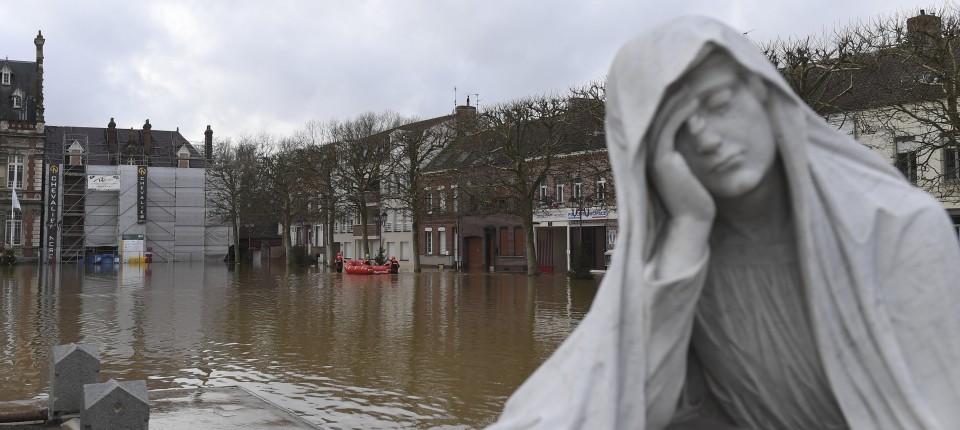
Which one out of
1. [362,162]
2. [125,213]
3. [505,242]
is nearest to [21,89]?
[125,213]

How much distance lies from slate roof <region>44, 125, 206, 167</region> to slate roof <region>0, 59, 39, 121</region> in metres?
2.88

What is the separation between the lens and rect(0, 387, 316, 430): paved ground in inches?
261

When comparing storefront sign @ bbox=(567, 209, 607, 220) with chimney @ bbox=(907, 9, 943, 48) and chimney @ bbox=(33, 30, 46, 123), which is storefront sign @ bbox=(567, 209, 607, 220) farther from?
chimney @ bbox=(33, 30, 46, 123)

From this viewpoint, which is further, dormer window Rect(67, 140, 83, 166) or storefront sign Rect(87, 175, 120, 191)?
dormer window Rect(67, 140, 83, 166)

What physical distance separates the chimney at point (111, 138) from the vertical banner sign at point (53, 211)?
10417 mm

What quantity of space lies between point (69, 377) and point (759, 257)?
674 centimetres

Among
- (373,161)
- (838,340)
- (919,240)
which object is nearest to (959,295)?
(919,240)

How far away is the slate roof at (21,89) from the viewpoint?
64.8m

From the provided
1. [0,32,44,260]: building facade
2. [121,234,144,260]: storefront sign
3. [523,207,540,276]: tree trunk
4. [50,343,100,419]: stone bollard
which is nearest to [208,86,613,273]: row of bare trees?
[523,207,540,276]: tree trunk

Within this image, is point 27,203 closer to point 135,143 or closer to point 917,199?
point 135,143

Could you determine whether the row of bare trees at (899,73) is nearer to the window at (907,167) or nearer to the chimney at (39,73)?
the window at (907,167)

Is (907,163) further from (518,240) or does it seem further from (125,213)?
(125,213)

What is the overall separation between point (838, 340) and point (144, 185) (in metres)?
65.1

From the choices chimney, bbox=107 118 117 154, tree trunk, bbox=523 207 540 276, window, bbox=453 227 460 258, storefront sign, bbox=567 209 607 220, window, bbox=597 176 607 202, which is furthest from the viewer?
chimney, bbox=107 118 117 154
